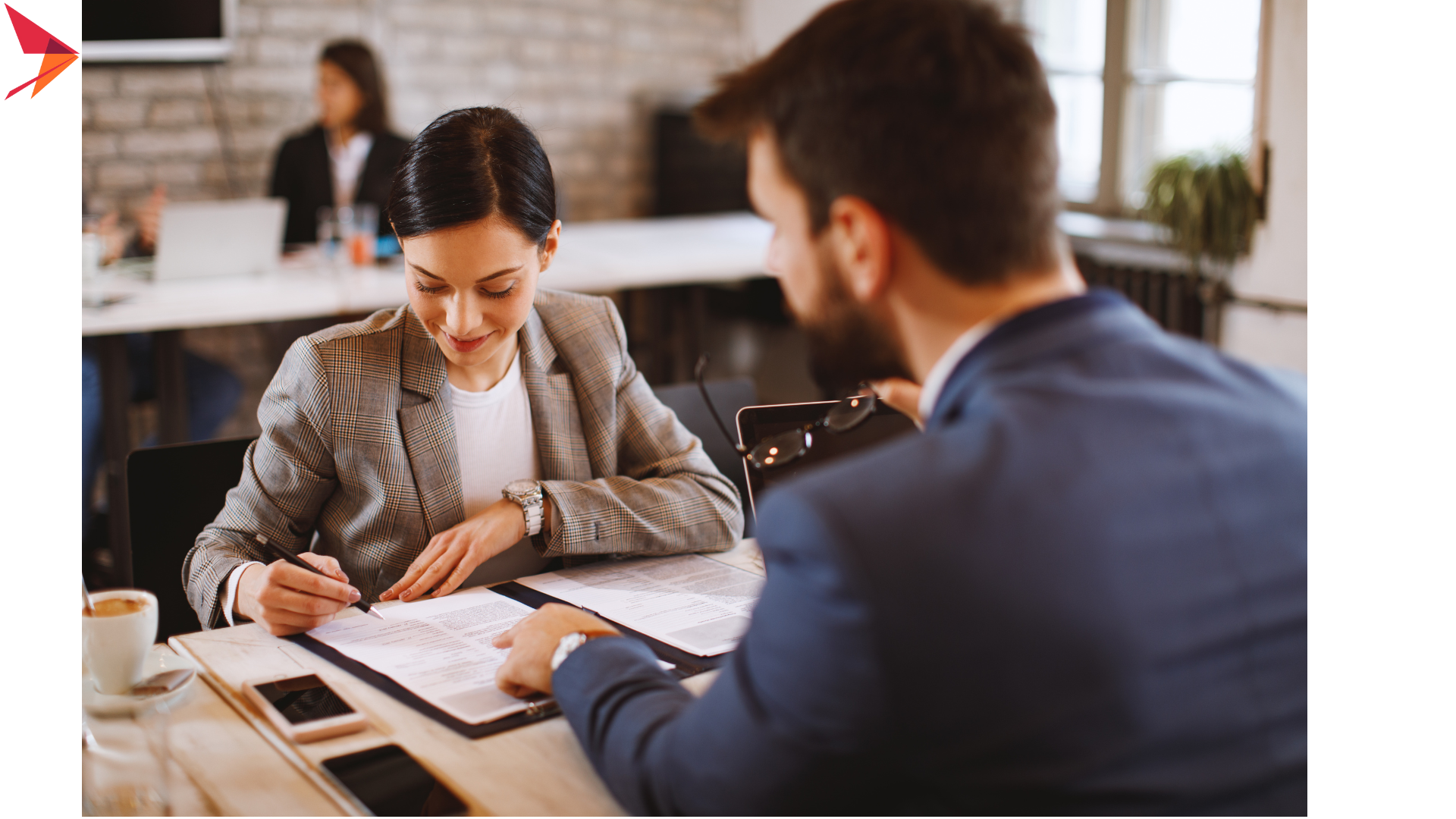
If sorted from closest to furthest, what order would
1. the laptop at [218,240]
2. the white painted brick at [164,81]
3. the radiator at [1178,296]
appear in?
the laptop at [218,240], the radiator at [1178,296], the white painted brick at [164,81]

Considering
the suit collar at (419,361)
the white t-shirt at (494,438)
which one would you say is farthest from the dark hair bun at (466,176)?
the white t-shirt at (494,438)

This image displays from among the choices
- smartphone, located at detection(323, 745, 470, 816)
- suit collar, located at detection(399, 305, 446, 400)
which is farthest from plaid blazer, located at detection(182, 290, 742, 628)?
smartphone, located at detection(323, 745, 470, 816)

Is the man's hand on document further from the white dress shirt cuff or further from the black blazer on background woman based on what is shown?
the black blazer on background woman

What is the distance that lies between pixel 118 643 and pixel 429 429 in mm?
512

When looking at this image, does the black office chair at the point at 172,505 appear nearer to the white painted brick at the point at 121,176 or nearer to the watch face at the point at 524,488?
the watch face at the point at 524,488

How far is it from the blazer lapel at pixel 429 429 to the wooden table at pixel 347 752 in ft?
1.18

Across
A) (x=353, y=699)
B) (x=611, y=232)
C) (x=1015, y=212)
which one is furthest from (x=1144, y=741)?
(x=611, y=232)

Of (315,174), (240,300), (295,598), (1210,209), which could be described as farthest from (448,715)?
(315,174)

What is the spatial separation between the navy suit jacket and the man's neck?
0.04 m

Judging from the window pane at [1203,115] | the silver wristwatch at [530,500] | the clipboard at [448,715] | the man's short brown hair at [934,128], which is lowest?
the clipboard at [448,715]

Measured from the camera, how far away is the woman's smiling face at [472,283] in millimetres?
1439

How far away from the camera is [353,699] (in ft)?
3.57

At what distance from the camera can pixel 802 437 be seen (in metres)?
1.44

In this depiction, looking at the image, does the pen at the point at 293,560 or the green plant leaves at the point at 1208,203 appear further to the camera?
the green plant leaves at the point at 1208,203
